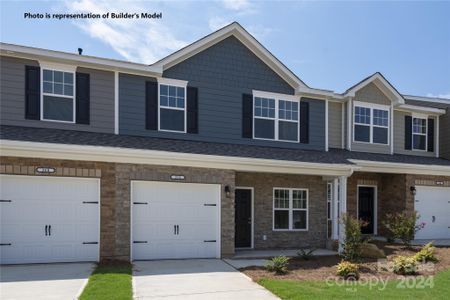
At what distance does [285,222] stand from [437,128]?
32.0 ft

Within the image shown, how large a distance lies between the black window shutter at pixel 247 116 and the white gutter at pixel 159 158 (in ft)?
7.21

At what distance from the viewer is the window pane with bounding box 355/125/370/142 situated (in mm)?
17812

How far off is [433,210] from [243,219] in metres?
8.49

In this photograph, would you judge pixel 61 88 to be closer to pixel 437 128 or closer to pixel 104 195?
pixel 104 195

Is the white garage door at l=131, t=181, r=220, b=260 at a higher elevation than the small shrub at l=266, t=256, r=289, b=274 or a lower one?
higher

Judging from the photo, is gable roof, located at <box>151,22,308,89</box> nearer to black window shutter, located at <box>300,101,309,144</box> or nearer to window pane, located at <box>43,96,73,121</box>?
black window shutter, located at <box>300,101,309,144</box>

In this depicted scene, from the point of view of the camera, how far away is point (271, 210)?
15.4m

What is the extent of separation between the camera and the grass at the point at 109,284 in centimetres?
772

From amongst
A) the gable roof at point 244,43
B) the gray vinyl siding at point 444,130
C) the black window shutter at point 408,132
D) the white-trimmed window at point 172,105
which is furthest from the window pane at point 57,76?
the gray vinyl siding at point 444,130

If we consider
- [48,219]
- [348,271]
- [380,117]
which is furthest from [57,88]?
[380,117]

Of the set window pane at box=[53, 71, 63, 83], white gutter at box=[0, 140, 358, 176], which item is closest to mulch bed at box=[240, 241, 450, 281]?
white gutter at box=[0, 140, 358, 176]

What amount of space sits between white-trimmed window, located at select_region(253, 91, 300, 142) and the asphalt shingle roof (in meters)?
0.61

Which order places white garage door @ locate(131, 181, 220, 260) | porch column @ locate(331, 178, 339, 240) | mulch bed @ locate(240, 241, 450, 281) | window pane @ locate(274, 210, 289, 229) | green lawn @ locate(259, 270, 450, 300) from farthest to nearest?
window pane @ locate(274, 210, 289, 229)
porch column @ locate(331, 178, 339, 240)
white garage door @ locate(131, 181, 220, 260)
mulch bed @ locate(240, 241, 450, 281)
green lawn @ locate(259, 270, 450, 300)

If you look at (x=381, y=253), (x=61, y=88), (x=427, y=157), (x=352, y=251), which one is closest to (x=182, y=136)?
(x=61, y=88)
